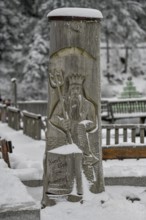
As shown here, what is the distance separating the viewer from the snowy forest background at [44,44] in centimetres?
3362

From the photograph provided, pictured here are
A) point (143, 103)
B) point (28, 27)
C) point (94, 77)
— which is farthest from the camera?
point (28, 27)

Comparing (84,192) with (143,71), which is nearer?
(84,192)

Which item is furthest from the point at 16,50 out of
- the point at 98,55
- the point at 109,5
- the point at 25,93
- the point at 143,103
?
the point at 98,55

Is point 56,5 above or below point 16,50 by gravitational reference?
above

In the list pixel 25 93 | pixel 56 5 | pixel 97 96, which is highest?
pixel 56 5

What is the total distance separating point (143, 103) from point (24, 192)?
1565 cm

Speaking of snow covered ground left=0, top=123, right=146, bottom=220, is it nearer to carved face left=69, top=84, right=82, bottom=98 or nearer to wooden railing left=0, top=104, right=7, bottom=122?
carved face left=69, top=84, right=82, bottom=98

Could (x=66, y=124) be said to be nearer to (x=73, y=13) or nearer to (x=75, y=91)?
(x=75, y=91)

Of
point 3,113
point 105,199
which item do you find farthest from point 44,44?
point 105,199

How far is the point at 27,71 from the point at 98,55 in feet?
87.1

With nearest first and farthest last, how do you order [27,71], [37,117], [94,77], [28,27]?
[94,77] → [37,117] → [27,71] → [28,27]

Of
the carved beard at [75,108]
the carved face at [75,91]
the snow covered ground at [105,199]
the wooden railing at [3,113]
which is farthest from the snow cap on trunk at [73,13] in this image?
the wooden railing at [3,113]

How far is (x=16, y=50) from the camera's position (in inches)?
1464

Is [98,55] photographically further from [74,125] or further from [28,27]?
[28,27]
